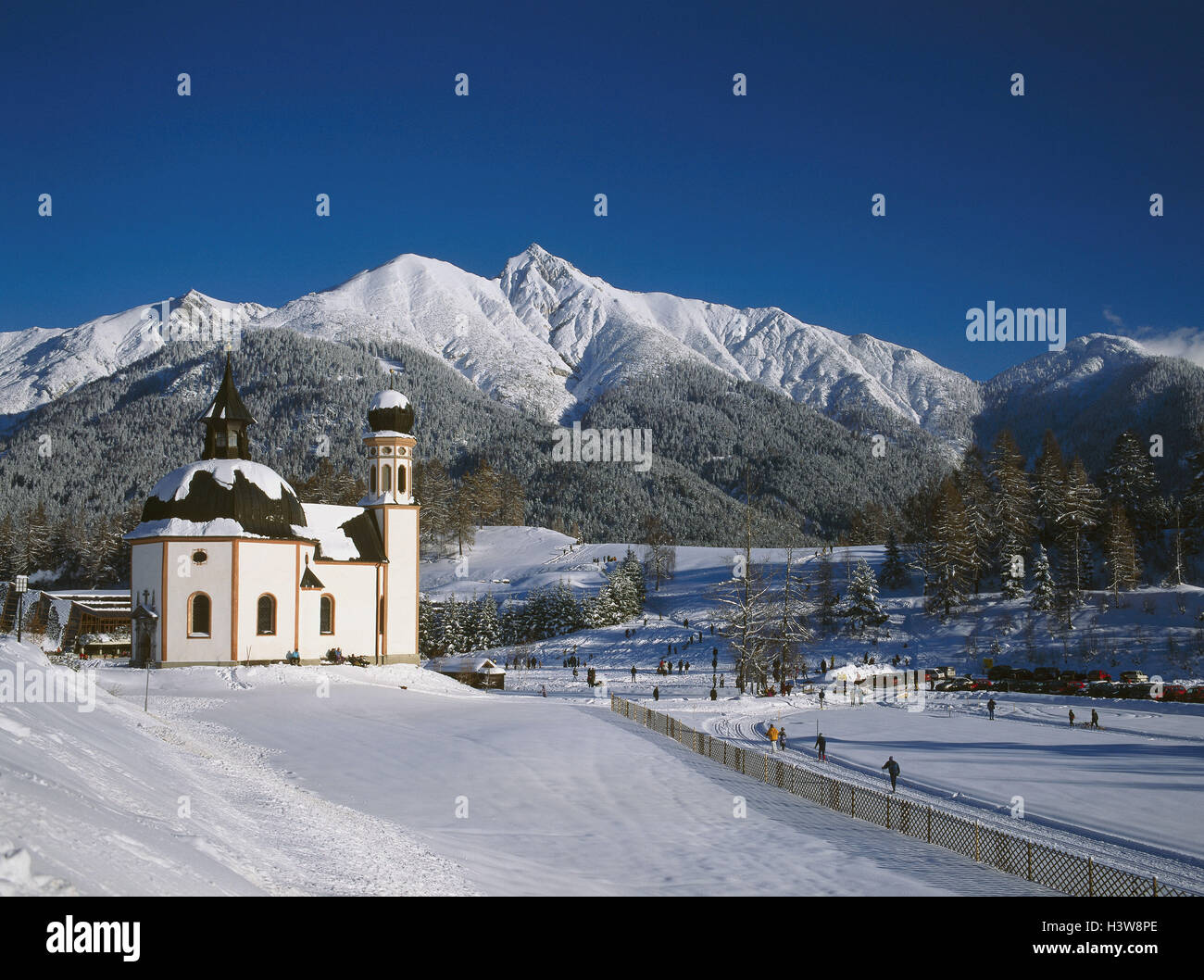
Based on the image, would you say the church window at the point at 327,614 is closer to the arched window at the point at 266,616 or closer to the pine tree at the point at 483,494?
the arched window at the point at 266,616

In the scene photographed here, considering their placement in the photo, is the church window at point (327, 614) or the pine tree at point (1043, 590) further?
the pine tree at point (1043, 590)

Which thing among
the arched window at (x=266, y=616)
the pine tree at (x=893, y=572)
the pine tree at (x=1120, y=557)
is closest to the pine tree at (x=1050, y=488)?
the pine tree at (x=1120, y=557)

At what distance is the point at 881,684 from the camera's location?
54406 mm

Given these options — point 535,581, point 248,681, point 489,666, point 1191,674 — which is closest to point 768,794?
point 248,681

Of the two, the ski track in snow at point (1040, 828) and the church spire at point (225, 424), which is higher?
the church spire at point (225, 424)

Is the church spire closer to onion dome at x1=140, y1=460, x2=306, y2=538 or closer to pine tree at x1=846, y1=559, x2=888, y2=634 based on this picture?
onion dome at x1=140, y1=460, x2=306, y2=538

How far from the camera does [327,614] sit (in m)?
49.7

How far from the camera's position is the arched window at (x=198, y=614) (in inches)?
1714

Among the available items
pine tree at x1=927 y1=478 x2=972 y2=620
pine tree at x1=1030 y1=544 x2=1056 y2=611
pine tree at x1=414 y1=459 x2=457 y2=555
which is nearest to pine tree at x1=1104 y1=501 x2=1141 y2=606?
pine tree at x1=1030 y1=544 x2=1056 y2=611

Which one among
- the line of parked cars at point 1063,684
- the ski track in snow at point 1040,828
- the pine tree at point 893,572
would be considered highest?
the pine tree at point 893,572

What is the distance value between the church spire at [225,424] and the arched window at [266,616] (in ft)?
25.6

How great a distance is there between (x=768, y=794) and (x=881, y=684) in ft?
111

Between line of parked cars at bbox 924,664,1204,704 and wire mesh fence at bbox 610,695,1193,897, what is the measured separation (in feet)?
77.1
